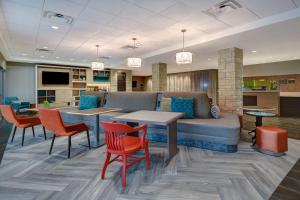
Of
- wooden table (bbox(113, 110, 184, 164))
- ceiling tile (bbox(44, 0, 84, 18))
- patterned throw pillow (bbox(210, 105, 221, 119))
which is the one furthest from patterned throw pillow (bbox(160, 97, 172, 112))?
ceiling tile (bbox(44, 0, 84, 18))

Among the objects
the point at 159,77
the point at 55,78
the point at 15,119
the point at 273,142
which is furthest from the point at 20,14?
the point at 55,78

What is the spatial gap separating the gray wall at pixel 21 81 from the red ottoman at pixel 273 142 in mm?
9152

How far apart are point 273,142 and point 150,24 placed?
3215 millimetres

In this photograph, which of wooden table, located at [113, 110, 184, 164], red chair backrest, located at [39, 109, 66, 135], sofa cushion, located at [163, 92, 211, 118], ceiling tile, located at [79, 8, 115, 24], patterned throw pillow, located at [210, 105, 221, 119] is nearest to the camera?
wooden table, located at [113, 110, 184, 164]

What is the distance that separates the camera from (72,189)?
1.93 m

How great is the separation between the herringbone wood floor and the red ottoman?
0.14 meters

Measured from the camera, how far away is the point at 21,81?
7922 millimetres

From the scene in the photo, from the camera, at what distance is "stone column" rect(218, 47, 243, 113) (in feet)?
15.9

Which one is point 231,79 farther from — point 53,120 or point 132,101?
point 53,120

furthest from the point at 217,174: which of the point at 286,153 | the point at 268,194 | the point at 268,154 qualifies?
the point at 286,153

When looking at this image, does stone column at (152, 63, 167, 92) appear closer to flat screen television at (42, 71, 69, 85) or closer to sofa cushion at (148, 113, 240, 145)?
sofa cushion at (148, 113, 240, 145)

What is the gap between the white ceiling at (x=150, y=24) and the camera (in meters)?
2.91

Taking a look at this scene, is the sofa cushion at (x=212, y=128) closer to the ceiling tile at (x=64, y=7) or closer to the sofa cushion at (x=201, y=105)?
the sofa cushion at (x=201, y=105)

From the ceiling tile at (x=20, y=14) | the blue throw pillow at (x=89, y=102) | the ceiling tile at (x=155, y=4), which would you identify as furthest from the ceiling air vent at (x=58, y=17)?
the blue throw pillow at (x=89, y=102)
